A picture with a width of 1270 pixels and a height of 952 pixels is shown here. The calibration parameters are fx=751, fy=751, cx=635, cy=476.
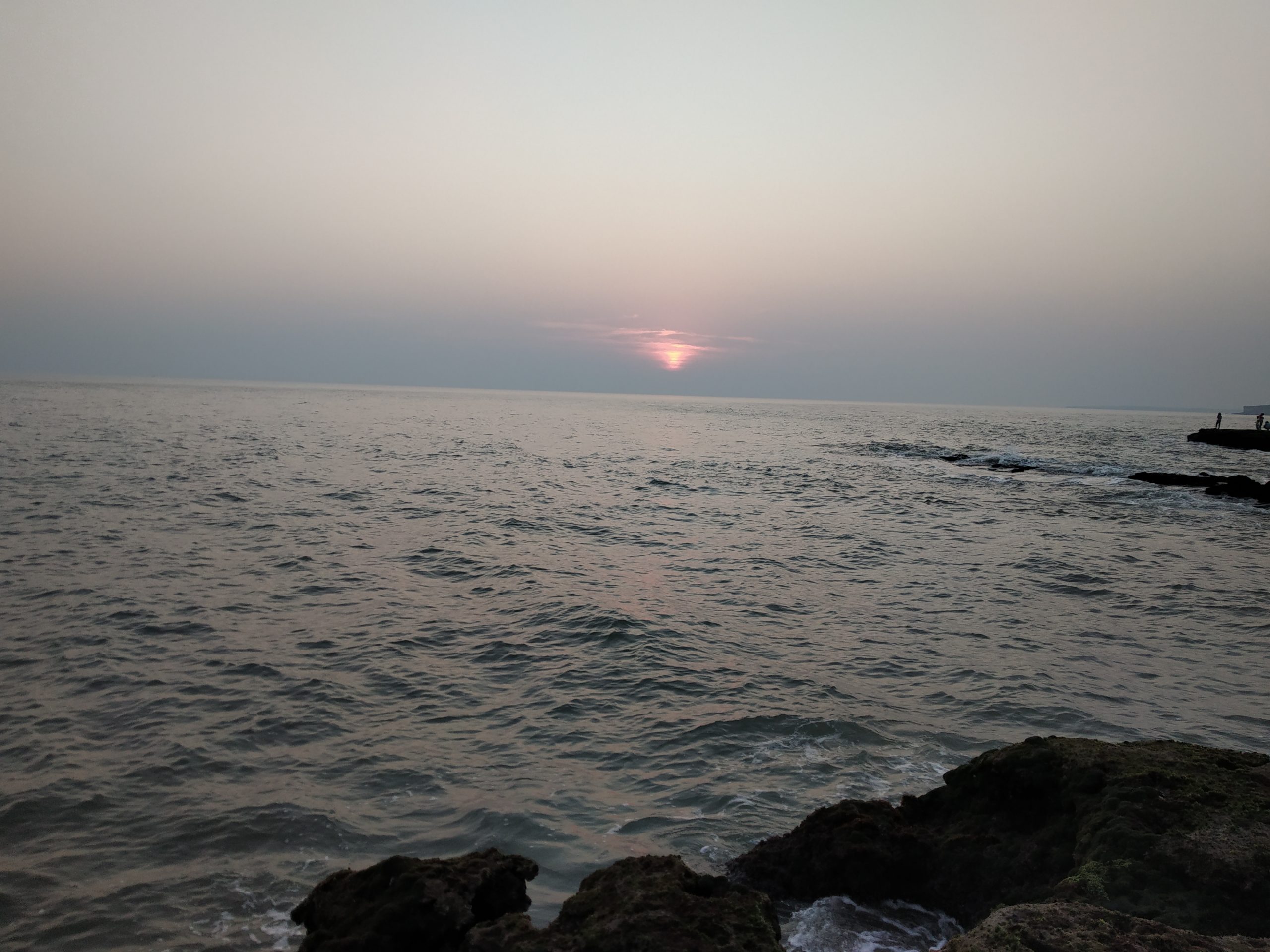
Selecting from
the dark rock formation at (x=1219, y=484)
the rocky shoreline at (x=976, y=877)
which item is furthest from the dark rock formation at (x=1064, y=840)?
the dark rock formation at (x=1219, y=484)

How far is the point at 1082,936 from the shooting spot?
4059mm

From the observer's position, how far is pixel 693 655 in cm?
1259

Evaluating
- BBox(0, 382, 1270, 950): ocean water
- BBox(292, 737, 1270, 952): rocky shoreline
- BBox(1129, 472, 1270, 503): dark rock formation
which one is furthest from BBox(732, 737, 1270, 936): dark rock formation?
BBox(1129, 472, 1270, 503): dark rock formation

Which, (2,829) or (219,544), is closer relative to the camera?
(2,829)

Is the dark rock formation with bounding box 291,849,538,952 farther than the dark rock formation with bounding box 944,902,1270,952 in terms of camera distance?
Yes

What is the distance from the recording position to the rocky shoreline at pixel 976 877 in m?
4.33

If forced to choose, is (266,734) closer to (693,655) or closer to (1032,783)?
(693,655)

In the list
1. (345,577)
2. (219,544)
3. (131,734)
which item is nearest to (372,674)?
(131,734)

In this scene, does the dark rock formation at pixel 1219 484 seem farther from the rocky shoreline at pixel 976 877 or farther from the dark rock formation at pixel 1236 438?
the dark rock formation at pixel 1236 438

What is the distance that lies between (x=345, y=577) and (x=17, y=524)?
11508 millimetres

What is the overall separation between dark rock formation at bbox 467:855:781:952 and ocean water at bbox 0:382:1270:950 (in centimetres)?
120

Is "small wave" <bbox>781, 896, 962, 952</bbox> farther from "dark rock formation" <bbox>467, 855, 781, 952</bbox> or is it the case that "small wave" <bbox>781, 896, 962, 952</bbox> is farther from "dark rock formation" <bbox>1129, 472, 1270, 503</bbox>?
"dark rock formation" <bbox>1129, 472, 1270, 503</bbox>

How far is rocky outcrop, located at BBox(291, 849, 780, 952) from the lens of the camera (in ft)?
14.2

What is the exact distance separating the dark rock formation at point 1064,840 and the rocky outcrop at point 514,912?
1520 mm
